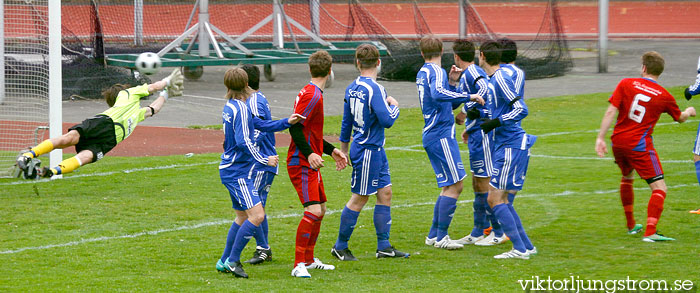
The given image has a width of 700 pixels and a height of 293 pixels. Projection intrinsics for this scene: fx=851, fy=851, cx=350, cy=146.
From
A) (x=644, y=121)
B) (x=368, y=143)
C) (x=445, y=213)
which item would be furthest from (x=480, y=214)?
(x=644, y=121)

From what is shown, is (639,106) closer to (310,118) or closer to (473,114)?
(473,114)

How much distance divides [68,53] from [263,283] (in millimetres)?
15828

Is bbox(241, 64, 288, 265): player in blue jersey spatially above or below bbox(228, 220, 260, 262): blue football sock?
above

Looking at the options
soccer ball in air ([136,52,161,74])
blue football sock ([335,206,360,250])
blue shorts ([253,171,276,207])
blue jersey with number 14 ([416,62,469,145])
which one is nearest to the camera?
blue shorts ([253,171,276,207])

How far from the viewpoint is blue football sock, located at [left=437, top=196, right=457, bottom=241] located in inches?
320

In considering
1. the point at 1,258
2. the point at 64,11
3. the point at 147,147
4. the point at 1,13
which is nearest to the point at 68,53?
the point at 1,13

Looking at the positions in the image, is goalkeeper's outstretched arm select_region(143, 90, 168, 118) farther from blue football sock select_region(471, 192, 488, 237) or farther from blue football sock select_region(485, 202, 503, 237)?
blue football sock select_region(485, 202, 503, 237)

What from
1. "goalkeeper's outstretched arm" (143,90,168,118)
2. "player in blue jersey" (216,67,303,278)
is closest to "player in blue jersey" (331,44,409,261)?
"player in blue jersey" (216,67,303,278)

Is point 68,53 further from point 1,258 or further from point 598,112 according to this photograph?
point 1,258

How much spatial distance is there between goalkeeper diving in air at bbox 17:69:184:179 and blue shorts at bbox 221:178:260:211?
10.9ft

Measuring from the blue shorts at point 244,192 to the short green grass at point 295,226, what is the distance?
63 cm

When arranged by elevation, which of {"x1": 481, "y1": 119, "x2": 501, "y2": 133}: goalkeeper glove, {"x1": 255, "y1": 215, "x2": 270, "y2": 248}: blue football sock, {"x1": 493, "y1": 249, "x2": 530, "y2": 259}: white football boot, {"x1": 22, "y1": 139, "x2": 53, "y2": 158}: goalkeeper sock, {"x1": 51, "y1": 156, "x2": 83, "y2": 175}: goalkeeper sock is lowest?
{"x1": 493, "y1": 249, "x2": 530, "y2": 259}: white football boot

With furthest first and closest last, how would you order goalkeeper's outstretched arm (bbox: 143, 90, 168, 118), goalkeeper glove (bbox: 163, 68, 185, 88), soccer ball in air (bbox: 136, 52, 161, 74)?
soccer ball in air (bbox: 136, 52, 161, 74), goalkeeper's outstretched arm (bbox: 143, 90, 168, 118), goalkeeper glove (bbox: 163, 68, 185, 88)

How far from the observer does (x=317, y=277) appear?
7121 mm
